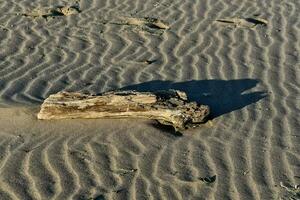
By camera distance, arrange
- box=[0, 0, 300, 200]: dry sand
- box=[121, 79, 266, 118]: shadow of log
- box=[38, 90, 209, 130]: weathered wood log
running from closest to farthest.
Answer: box=[0, 0, 300, 200]: dry sand
box=[38, 90, 209, 130]: weathered wood log
box=[121, 79, 266, 118]: shadow of log

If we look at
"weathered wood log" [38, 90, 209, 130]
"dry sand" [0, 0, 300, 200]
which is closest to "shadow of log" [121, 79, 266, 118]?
"dry sand" [0, 0, 300, 200]

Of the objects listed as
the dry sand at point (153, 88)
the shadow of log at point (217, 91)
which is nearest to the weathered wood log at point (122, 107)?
the dry sand at point (153, 88)

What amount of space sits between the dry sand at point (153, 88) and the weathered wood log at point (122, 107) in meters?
0.09

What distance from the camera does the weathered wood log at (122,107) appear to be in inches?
231

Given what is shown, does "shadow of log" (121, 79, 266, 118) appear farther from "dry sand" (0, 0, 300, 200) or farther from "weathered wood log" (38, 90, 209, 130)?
"weathered wood log" (38, 90, 209, 130)

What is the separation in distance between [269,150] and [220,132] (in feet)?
1.67

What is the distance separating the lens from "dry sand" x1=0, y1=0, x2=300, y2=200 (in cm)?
497

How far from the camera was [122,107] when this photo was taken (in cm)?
589

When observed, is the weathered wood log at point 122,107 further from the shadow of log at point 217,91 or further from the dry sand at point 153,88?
the shadow of log at point 217,91

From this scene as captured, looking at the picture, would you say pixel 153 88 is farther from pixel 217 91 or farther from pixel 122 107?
pixel 122 107

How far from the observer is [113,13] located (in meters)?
9.24

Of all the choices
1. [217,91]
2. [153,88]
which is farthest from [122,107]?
[217,91]

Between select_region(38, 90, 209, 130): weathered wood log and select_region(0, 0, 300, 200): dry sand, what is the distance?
9 centimetres

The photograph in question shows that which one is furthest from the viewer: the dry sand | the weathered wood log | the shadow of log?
the shadow of log
